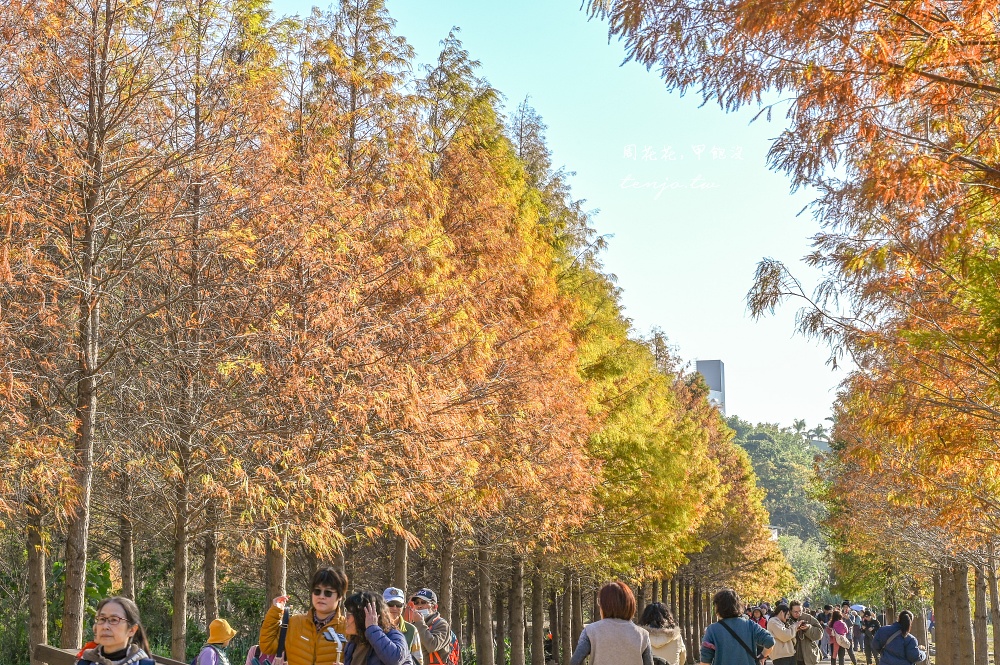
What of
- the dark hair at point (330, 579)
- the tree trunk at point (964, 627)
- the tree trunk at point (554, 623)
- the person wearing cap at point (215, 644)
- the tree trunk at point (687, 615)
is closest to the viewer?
the dark hair at point (330, 579)

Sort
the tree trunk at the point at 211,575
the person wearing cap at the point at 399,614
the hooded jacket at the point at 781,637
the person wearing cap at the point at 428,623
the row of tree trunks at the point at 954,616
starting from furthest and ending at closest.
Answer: the row of tree trunks at the point at 954,616 → the tree trunk at the point at 211,575 → the hooded jacket at the point at 781,637 → the person wearing cap at the point at 428,623 → the person wearing cap at the point at 399,614

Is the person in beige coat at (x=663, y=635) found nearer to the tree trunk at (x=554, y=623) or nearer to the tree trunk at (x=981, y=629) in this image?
the tree trunk at (x=981, y=629)

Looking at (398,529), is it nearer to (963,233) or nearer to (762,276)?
(762,276)

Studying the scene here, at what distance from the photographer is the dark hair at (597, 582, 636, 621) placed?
715 centimetres

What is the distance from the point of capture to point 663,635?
10.5 m

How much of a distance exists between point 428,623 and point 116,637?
5421 millimetres

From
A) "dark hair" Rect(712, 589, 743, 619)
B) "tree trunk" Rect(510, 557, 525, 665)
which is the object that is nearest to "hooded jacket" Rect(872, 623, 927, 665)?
"dark hair" Rect(712, 589, 743, 619)

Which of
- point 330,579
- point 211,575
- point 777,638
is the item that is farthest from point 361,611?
point 211,575

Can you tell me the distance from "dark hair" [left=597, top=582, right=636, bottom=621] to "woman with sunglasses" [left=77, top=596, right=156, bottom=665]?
3296 millimetres

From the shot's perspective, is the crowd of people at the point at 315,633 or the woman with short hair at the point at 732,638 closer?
the crowd of people at the point at 315,633

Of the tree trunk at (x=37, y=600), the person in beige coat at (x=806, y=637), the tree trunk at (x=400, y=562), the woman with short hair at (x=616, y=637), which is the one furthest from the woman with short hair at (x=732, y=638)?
the tree trunk at (x=37, y=600)

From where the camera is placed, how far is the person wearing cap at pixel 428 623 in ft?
32.1

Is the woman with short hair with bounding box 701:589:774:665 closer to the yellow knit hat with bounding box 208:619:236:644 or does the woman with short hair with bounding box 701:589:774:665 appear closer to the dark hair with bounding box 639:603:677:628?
the dark hair with bounding box 639:603:677:628

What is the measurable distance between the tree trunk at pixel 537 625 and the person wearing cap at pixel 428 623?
16532mm
